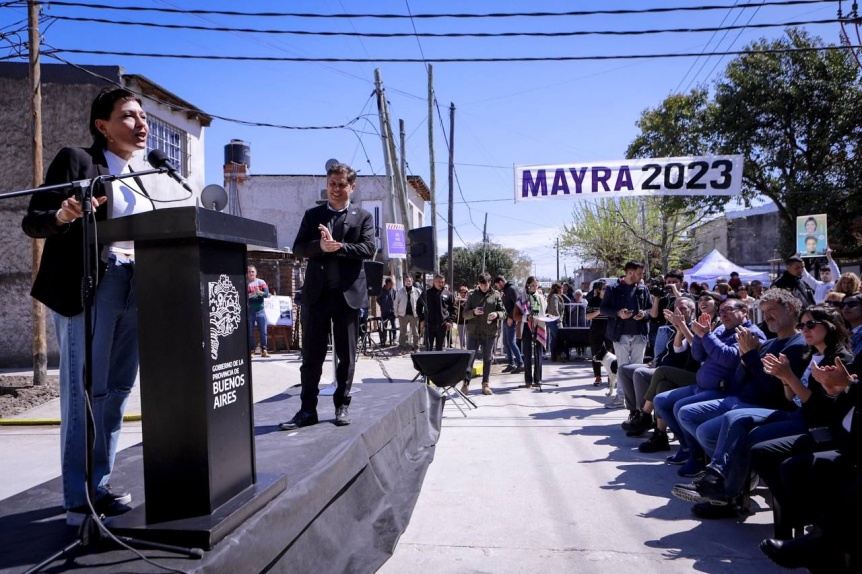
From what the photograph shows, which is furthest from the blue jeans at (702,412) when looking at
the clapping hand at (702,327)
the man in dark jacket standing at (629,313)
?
the man in dark jacket standing at (629,313)

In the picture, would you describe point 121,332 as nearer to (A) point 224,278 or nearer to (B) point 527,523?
(A) point 224,278

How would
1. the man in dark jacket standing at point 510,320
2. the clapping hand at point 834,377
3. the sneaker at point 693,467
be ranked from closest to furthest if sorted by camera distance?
1. the clapping hand at point 834,377
2. the sneaker at point 693,467
3. the man in dark jacket standing at point 510,320

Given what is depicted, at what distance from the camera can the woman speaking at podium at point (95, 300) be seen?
8.04 ft

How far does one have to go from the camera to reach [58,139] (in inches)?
510

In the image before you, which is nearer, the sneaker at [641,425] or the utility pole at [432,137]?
the sneaker at [641,425]

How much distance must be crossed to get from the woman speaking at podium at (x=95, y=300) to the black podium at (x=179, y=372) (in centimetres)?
25

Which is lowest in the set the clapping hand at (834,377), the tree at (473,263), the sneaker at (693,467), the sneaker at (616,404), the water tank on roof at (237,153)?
the sneaker at (616,404)

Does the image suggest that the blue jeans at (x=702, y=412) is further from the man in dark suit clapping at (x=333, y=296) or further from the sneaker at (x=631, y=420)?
the man in dark suit clapping at (x=333, y=296)

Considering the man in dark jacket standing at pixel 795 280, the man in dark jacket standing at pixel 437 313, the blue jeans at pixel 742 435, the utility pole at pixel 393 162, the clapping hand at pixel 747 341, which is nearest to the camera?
the blue jeans at pixel 742 435

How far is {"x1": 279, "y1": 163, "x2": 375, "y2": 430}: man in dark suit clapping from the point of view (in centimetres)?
433

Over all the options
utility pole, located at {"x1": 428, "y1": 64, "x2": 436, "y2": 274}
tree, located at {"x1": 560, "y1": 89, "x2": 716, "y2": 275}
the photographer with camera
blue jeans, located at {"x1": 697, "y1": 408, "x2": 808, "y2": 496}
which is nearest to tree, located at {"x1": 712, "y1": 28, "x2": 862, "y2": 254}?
tree, located at {"x1": 560, "y1": 89, "x2": 716, "y2": 275}

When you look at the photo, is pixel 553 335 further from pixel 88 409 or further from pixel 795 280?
pixel 88 409

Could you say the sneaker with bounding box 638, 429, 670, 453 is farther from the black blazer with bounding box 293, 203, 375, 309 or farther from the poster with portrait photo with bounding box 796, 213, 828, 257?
the poster with portrait photo with bounding box 796, 213, 828, 257

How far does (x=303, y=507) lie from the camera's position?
9.27 feet
